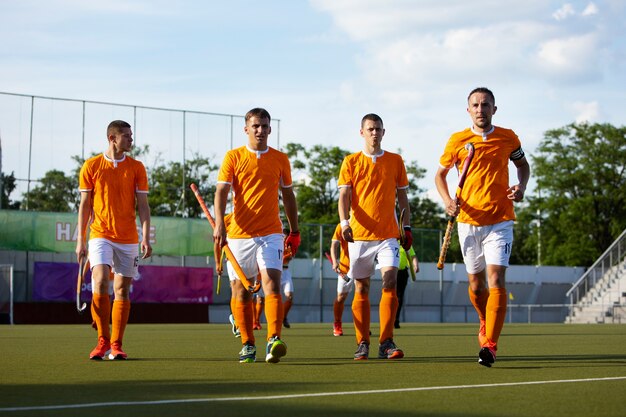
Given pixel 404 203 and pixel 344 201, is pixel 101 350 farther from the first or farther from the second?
pixel 404 203

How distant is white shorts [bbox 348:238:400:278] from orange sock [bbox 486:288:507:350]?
1.69m

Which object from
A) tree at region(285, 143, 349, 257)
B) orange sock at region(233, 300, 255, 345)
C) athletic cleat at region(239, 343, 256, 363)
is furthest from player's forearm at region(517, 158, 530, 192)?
tree at region(285, 143, 349, 257)

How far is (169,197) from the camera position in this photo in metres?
49.5

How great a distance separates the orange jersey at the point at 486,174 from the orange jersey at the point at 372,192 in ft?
4.19

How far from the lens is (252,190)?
1015 centimetres

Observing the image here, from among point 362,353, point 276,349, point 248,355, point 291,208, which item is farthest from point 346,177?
point 276,349

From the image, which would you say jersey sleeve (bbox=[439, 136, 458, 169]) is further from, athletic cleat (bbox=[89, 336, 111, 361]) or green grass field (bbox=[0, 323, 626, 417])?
athletic cleat (bbox=[89, 336, 111, 361])

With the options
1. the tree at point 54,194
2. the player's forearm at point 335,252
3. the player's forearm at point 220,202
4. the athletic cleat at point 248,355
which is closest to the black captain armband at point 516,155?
the player's forearm at point 220,202

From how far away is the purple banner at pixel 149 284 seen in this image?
36.2 metres

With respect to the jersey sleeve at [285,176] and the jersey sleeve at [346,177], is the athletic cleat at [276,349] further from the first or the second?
the jersey sleeve at [346,177]

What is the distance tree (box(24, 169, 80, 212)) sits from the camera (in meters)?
40.9

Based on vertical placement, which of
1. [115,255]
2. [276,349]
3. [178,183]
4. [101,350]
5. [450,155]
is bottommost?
[101,350]

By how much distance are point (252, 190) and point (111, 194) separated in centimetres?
157

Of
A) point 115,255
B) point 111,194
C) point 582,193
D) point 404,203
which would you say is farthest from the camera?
point 582,193
